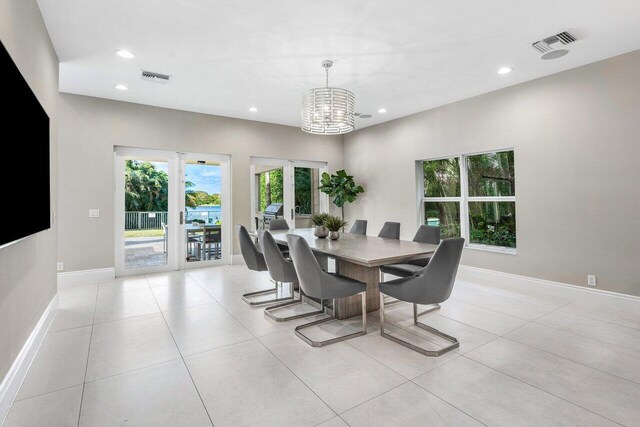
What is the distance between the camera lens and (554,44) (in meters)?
3.46

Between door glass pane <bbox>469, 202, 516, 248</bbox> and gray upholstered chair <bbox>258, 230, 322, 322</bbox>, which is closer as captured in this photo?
gray upholstered chair <bbox>258, 230, 322, 322</bbox>

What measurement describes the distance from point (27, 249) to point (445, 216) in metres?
5.70

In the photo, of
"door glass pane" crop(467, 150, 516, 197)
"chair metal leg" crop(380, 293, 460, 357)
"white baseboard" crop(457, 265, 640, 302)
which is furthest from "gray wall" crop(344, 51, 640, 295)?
"chair metal leg" crop(380, 293, 460, 357)

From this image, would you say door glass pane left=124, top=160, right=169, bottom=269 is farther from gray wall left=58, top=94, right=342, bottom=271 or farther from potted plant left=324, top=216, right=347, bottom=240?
potted plant left=324, top=216, right=347, bottom=240

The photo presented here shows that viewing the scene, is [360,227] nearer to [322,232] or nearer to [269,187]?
[322,232]

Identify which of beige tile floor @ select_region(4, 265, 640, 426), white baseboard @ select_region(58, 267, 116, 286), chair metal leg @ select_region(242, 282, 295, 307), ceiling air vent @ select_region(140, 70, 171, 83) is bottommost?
beige tile floor @ select_region(4, 265, 640, 426)

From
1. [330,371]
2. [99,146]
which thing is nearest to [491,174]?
[330,371]

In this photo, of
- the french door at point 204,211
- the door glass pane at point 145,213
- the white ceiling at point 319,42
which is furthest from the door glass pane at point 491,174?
the door glass pane at point 145,213

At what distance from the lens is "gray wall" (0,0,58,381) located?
1.98 m

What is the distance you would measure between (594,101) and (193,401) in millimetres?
5241

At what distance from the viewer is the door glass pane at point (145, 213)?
18.1ft

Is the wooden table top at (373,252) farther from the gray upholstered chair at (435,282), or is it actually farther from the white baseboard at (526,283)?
the white baseboard at (526,283)

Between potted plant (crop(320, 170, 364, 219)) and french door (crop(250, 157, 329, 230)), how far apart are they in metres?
0.46

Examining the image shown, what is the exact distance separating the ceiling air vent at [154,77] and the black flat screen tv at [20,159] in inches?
75.7
